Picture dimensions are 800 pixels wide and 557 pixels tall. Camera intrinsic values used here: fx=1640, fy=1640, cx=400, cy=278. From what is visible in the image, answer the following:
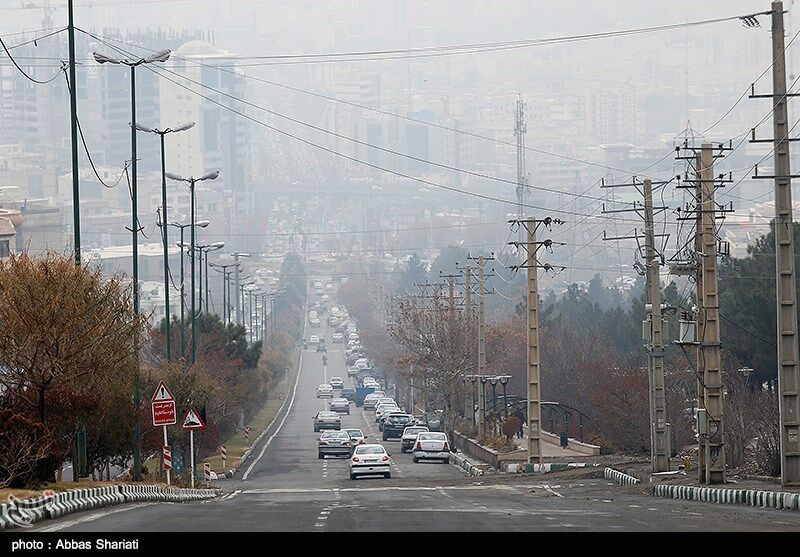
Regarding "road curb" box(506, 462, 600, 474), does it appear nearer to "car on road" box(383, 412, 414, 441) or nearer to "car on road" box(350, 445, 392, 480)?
"car on road" box(350, 445, 392, 480)

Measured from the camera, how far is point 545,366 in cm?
9656

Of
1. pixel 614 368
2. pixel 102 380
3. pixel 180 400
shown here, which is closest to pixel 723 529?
pixel 102 380

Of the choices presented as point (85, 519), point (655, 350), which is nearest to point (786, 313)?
point (655, 350)

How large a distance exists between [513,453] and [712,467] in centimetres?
2445

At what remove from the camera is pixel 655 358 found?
45500 mm

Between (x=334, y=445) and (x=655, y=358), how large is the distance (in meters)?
27.8

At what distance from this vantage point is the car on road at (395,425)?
280ft

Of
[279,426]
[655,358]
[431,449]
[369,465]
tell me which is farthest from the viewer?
[279,426]

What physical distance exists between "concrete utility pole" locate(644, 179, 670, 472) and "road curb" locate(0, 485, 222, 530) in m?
12.8

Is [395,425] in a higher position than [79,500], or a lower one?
lower

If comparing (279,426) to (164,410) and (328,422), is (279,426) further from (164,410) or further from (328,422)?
(164,410)

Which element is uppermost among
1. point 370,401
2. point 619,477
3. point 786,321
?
point 786,321

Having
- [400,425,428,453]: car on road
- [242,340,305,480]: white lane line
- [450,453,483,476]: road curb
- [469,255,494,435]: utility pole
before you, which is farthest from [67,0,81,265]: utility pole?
[400,425,428,453]: car on road
